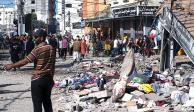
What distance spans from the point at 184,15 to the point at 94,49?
2200cm

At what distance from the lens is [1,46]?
177ft

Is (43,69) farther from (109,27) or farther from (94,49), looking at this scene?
(109,27)

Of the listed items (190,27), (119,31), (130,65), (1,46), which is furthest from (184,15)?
(1,46)

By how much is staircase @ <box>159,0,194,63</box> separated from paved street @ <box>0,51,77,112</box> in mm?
4370

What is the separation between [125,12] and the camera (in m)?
41.2

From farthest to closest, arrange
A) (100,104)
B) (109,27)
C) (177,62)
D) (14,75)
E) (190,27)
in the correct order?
(109,27) → (14,75) → (177,62) → (190,27) → (100,104)

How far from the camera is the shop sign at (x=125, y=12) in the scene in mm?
39156

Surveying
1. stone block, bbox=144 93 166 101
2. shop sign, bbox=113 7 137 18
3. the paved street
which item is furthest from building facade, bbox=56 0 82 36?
stone block, bbox=144 93 166 101

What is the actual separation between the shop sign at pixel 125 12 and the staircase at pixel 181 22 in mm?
20844

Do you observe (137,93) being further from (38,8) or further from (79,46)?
(38,8)

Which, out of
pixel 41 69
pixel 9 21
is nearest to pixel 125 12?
pixel 41 69

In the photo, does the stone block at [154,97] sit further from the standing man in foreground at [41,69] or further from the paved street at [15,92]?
the standing man in foreground at [41,69]

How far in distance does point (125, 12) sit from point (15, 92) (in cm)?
2651

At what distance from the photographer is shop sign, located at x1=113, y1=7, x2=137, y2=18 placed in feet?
128
